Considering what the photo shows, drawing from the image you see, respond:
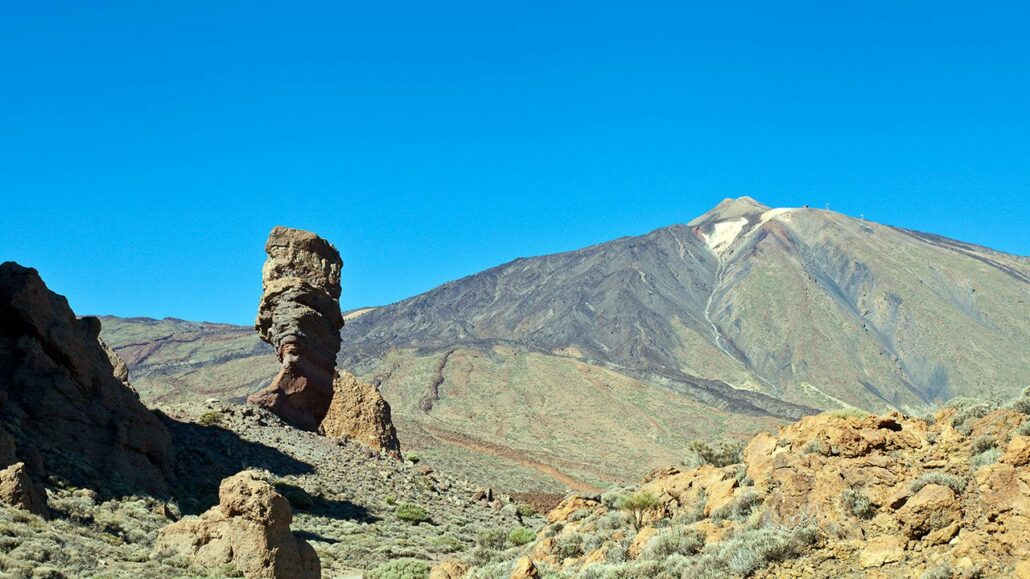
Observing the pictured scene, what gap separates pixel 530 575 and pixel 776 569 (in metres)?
3.36

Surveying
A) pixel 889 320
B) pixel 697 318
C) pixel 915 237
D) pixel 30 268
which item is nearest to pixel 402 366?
pixel 697 318

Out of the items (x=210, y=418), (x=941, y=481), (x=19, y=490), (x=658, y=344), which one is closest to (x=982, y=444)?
(x=941, y=481)

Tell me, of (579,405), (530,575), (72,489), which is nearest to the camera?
(530,575)

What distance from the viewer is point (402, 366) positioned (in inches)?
3610

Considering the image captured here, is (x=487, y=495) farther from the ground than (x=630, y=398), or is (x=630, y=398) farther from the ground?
(x=630, y=398)

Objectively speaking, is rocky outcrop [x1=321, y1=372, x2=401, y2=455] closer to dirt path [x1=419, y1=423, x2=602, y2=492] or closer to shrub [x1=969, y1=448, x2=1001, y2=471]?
dirt path [x1=419, y1=423, x2=602, y2=492]

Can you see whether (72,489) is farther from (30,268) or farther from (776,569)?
(776,569)

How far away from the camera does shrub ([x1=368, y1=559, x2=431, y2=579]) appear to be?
16578mm

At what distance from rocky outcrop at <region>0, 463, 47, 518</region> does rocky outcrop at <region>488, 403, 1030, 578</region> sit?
8553 millimetres

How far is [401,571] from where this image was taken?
1720 centimetres


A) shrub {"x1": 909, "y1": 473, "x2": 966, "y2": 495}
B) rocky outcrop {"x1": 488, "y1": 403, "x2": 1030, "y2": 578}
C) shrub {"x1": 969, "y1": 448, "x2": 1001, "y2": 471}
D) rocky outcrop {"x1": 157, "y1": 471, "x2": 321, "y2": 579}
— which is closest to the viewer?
rocky outcrop {"x1": 488, "y1": 403, "x2": 1030, "y2": 578}

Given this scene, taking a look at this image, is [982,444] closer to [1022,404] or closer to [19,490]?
[1022,404]

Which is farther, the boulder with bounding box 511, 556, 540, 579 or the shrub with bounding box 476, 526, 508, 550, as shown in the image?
the shrub with bounding box 476, 526, 508, 550

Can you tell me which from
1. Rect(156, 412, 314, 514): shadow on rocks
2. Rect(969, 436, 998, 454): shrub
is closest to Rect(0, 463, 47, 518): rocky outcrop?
Rect(156, 412, 314, 514): shadow on rocks
